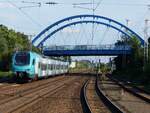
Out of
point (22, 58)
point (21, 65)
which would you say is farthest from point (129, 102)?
point (22, 58)

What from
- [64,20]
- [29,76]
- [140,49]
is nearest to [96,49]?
[64,20]

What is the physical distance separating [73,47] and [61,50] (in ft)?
10.4

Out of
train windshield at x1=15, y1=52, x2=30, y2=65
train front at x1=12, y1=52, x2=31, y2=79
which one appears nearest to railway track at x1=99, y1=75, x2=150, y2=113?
train front at x1=12, y1=52, x2=31, y2=79

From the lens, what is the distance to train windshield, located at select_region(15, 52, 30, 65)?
4612cm

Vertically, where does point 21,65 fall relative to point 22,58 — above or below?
below

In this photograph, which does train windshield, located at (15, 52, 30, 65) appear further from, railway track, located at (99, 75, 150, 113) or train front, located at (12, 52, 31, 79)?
railway track, located at (99, 75, 150, 113)

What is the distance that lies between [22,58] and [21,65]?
730 millimetres

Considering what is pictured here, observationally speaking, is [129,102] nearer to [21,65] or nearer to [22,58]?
[21,65]

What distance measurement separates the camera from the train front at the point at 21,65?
45625mm

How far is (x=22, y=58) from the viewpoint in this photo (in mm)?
46281

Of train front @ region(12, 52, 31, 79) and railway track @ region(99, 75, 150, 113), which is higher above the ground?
train front @ region(12, 52, 31, 79)

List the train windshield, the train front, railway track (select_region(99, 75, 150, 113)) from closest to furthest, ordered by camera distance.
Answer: railway track (select_region(99, 75, 150, 113)), the train front, the train windshield

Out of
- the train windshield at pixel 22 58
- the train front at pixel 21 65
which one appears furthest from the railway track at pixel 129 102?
the train windshield at pixel 22 58

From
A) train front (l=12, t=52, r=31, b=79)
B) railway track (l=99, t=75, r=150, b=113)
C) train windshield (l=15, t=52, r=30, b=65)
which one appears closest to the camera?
railway track (l=99, t=75, r=150, b=113)
